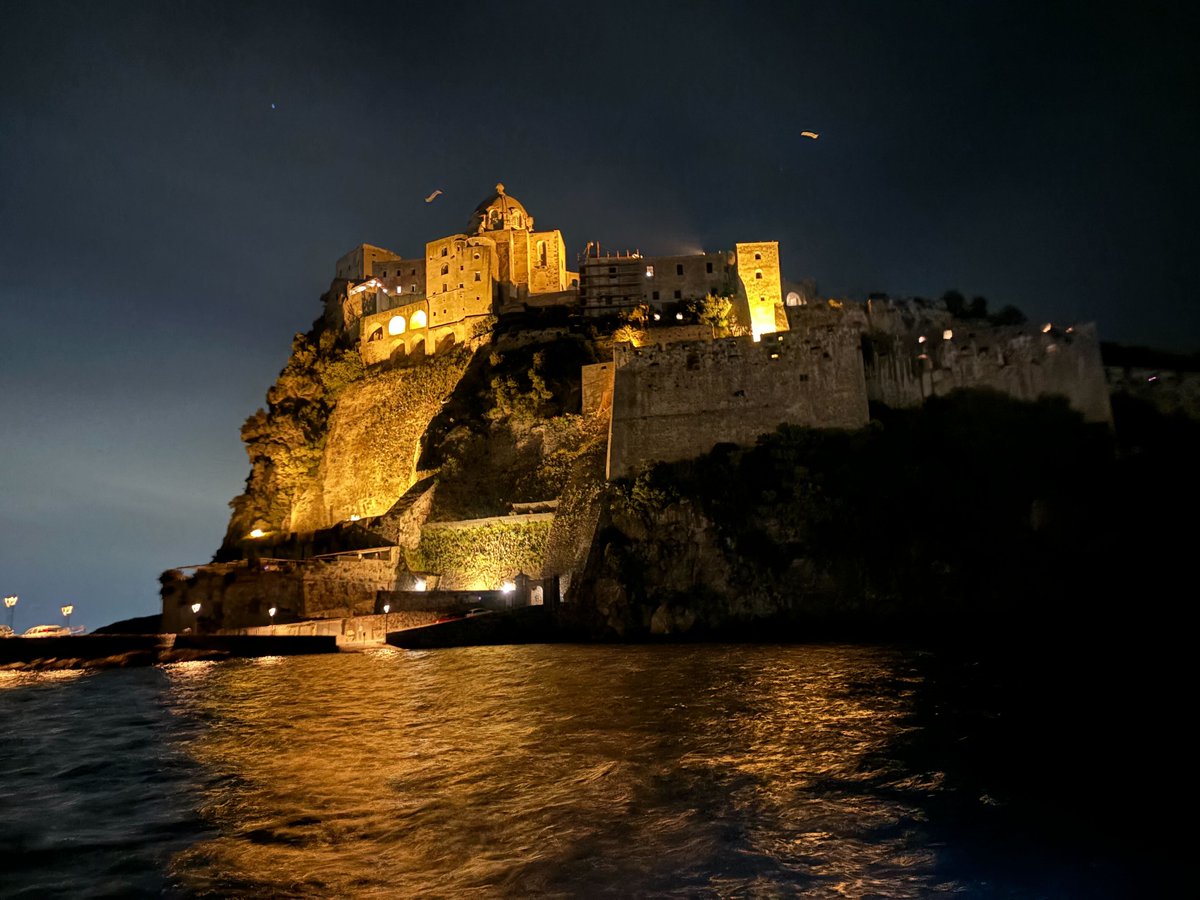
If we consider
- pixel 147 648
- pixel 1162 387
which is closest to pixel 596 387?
pixel 147 648

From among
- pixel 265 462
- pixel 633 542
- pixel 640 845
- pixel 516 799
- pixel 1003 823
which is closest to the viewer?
pixel 640 845

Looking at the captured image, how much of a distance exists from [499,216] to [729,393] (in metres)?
30.2

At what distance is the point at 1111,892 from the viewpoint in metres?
5.28

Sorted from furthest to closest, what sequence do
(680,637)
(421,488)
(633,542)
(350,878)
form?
(421,488)
(633,542)
(680,637)
(350,878)

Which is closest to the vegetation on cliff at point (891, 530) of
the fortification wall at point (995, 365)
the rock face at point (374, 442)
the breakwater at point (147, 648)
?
the fortification wall at point (995, 365)

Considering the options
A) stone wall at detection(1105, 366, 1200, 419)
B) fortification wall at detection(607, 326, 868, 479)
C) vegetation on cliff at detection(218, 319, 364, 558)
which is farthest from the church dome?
stone wall at detection(1105, 366, 1200, 419)

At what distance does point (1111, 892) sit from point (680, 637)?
20.1 m

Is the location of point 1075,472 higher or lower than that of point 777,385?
lower

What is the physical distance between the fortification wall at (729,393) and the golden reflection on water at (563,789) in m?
15.0

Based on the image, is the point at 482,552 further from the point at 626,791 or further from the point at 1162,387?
the point at 1162,387

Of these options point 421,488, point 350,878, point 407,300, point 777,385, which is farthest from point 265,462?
point 350,878

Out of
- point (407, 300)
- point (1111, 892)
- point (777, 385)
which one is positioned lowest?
point (1111, 892)

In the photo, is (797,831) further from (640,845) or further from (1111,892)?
(1111,892)

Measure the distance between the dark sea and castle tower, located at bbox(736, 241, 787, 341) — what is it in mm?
28287
